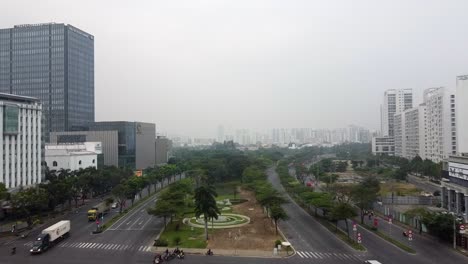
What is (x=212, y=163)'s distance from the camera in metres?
106

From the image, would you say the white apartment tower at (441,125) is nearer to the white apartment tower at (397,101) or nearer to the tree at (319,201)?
the tree at (319,201)

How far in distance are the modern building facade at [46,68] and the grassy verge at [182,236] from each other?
296ft

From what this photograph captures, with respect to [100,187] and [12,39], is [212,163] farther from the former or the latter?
[12,39]

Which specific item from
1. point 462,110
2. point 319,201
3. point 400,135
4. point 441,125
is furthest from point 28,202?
point 400,135

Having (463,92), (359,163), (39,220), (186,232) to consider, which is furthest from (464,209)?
(359,163)

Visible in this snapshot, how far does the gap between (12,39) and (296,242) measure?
13125cm

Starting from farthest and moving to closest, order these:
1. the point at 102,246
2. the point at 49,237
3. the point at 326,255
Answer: the point at 102,246 → the point at 49,237 → the point at 326,255

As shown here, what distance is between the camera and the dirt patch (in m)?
41.2

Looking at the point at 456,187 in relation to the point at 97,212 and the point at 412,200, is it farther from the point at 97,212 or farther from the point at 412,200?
the point at 97,212

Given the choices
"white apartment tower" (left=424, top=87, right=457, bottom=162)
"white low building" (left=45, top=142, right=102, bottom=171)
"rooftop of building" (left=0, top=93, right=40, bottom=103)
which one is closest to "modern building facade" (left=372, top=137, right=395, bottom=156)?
"white apartment tower" (left=424, top=87, right=457, bottom=162)

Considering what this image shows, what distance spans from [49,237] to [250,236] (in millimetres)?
21975

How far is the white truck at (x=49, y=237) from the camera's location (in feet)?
127

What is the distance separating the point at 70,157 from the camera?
277 feet

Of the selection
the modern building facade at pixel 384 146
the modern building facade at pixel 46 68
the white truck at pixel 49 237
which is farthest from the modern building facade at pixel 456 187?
the modern building facade at pixel 384 146
